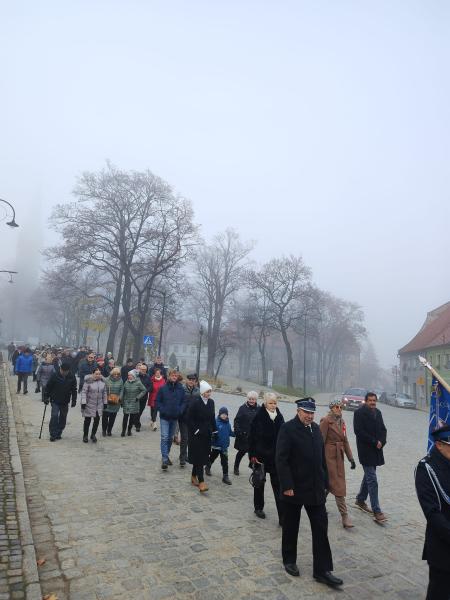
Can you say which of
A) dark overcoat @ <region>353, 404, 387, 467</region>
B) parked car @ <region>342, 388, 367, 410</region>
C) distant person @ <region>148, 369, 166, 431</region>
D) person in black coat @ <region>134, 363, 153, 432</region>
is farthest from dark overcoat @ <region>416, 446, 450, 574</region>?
parked car @ <region>342, 388, 367, 410</region>

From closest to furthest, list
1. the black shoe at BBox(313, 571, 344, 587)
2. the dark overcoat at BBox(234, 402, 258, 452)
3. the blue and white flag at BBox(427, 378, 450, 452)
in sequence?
the black shoe at BBox(313, 571, 344, 587) → the blue and white flag at BBox(427, 378, 450, 452) → the dark overcoat at BBox(234, 402, 258, 452)

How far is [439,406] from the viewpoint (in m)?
5.50

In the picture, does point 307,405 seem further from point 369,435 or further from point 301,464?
point 369,435

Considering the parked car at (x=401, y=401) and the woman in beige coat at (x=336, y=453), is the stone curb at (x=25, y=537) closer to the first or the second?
the woman in beige coat at (x=336, y=453)

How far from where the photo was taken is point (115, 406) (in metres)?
10.8

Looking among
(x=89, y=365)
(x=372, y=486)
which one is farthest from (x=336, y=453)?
(x=89, y=365)

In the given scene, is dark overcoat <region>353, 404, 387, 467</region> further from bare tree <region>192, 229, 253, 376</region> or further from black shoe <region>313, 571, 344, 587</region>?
bare tree <region>192, 229, 253, 376</region>

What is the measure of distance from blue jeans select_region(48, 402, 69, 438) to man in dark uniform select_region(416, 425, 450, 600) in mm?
8711

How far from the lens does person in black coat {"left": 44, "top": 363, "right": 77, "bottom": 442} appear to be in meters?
9.99

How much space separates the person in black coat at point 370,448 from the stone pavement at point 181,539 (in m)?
0.25

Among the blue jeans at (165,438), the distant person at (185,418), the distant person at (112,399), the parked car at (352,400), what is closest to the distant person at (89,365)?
the distant person at (112,399)

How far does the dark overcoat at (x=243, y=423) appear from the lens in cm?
779

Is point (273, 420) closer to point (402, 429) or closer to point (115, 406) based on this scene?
point (115, 406)

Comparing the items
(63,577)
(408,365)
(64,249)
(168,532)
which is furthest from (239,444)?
(408,365)
